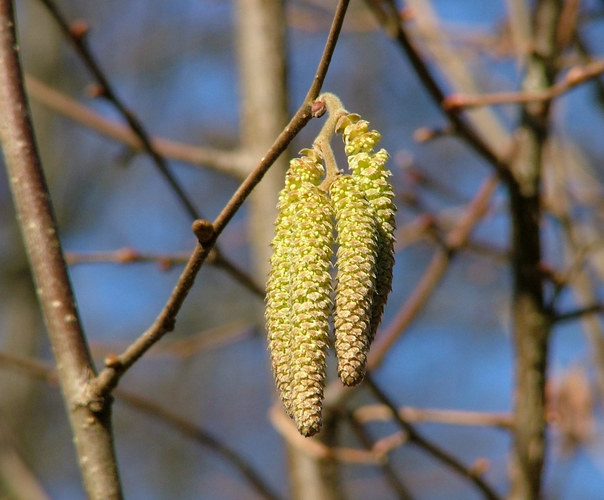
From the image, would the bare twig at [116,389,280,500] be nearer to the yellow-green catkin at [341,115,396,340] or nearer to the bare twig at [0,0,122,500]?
the bare twig at [0,0,122,500]

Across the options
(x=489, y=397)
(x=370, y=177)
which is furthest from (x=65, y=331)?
Result: (x=489, y=397)

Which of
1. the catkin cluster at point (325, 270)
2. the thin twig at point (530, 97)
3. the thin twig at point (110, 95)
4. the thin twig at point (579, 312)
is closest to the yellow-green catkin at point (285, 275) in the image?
the catkin cluster at point (325, 270)

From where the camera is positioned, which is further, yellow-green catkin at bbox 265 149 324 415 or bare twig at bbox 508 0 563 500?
bare twig at bbox 508 0 563 500

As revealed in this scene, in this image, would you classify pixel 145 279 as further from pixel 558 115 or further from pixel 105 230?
pixel 558 115

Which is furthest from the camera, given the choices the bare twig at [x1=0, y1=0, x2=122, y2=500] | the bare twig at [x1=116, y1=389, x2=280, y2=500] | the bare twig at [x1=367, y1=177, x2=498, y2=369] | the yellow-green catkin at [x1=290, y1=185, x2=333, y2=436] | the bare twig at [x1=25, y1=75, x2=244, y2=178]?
the bare twig at [x1=25, y1=75, x2=244, y2=178]

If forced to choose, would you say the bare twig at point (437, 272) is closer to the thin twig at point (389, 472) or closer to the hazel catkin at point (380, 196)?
the thin twig at point (389, 472)

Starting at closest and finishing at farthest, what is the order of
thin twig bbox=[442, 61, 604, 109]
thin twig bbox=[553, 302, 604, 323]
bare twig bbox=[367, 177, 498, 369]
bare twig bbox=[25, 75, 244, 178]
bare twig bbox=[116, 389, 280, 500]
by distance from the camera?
thin twig bbox=[442, 61, 604, 109] < thin twig bbox=[553, 302, 604, 323] < bare twig bbox=[116, 389, 280, 500] < bare twig bbox=[367, 177, 498, 369] < bare twig bbox=[25, 75, 244, 178]

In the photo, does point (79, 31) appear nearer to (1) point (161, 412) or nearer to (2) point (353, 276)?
(1) point (161, 412)

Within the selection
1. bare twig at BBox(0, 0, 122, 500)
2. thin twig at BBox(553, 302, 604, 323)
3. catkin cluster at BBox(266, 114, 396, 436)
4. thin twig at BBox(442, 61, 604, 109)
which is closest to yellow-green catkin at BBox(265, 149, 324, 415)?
catkin cluster at BBox(266, 114, 396, 436)
